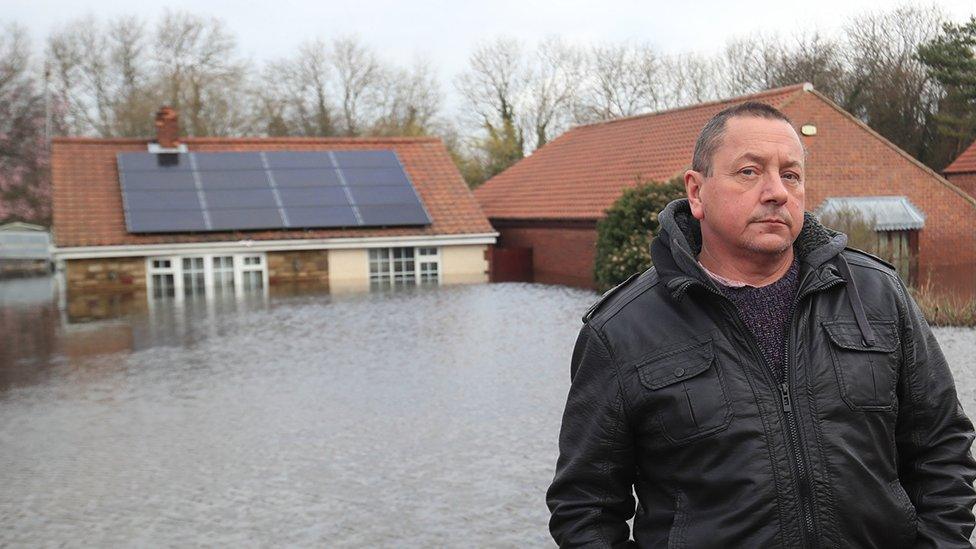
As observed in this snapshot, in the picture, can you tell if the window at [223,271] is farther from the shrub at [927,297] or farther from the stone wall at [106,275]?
the shrub at [927,297]

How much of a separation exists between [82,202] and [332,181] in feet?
21.5

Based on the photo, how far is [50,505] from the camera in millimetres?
8266

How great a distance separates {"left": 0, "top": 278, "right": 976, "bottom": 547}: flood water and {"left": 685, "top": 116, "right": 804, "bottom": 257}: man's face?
15.2ft

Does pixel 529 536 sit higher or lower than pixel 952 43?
lower

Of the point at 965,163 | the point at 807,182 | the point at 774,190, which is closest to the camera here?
the point at 774,190

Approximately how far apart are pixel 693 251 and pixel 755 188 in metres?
0.27

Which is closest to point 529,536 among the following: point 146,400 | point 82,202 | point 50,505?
point 50,505

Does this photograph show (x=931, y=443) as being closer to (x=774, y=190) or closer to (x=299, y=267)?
→ (x=774, y=190)

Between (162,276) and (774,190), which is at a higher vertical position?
(774,190)

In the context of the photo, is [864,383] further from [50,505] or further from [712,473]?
[50,505]

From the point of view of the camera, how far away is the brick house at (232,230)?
26.8 m

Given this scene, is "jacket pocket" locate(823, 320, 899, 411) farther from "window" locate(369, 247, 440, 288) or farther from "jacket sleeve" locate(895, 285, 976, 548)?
"window" locate(369, 247, 440, 288)

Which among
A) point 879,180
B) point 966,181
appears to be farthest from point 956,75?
point 879,180

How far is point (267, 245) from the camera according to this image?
89.8 ft
